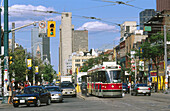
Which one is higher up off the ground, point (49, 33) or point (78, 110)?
point (49, 33)

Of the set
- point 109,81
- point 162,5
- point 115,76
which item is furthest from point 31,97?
point 162,5

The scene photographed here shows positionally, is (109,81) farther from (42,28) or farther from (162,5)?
(162,5)

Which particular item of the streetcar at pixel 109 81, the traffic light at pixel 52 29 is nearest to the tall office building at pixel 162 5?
the streetcar at pixel 109 81

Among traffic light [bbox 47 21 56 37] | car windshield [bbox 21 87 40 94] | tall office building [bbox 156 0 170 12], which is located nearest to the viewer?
car windshield [bbox 21 87 40 94]

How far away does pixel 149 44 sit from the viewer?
6556 centimetres

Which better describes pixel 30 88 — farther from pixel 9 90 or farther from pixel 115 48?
pixel 115 48

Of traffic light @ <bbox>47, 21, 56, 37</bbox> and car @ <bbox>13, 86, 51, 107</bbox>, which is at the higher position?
traffic light @ <bbox>47, 21, 56, 37</bbox>

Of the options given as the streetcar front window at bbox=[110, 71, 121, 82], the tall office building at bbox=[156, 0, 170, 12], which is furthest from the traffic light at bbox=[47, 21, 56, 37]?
the tall office building at bbox=[156, 0, 170, 12]

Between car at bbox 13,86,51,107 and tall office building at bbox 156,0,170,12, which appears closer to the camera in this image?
car at bbox 13,86,51,107

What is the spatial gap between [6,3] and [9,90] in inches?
276

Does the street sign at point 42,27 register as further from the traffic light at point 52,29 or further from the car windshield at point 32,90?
the car windshield at point 32,90

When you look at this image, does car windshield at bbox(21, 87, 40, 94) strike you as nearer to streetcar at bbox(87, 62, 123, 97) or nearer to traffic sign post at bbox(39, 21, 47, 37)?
traffic sign post at bbox(39, 21, 47, 37)

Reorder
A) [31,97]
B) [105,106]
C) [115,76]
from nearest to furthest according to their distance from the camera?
[105,106] → [31,97] → [115,76]

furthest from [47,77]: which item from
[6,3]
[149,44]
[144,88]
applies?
[6,3]
